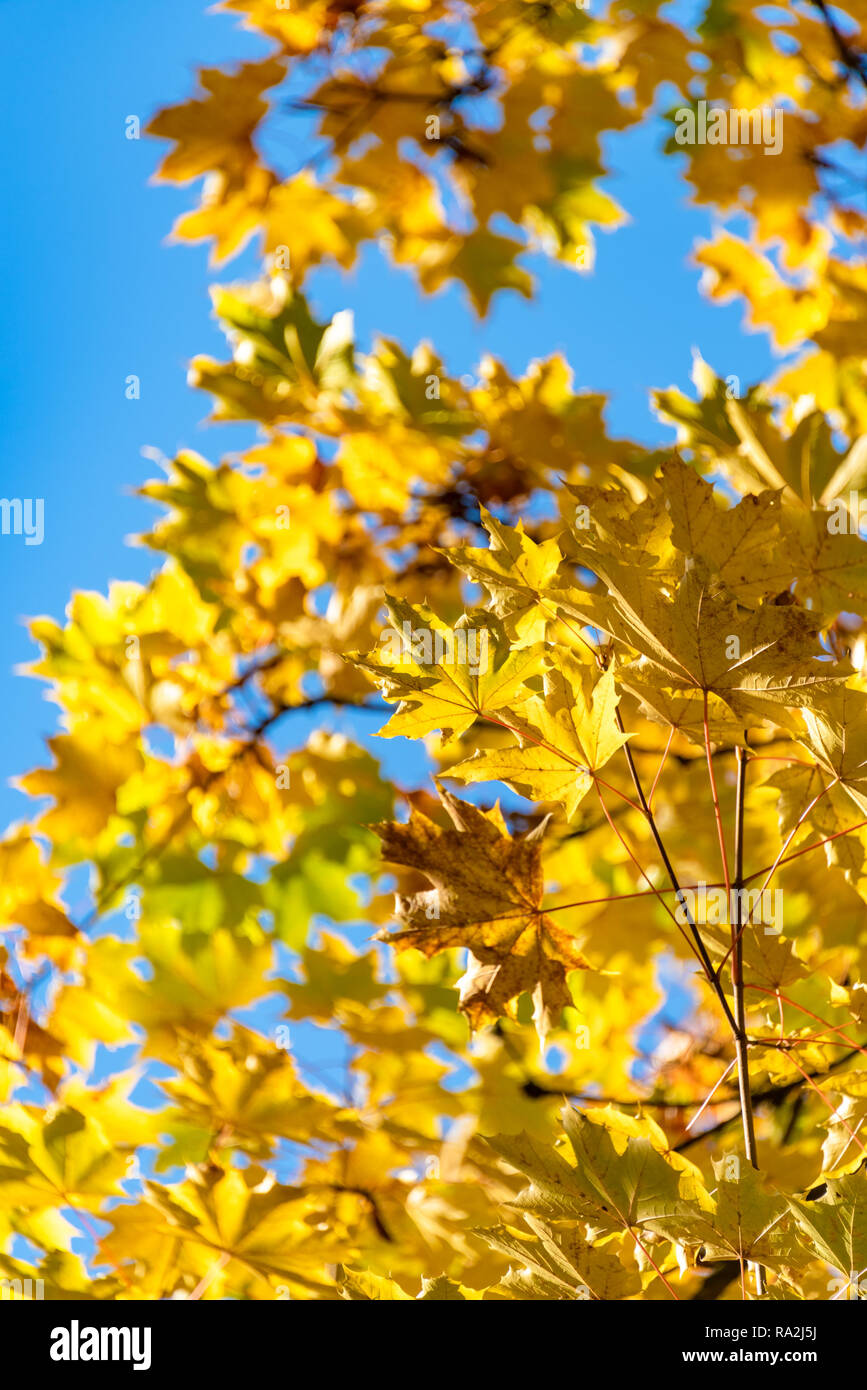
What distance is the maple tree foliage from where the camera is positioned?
20.3 inches

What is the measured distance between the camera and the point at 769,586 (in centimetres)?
54

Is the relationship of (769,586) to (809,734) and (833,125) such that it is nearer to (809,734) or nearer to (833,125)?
(809,734)

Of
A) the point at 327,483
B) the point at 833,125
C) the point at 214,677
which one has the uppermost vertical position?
the point at 833,125

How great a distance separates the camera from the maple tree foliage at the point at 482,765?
1.69 feet

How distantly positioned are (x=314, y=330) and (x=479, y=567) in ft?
3.28

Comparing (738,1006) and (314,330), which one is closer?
(738,1006)

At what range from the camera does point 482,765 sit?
0.53m

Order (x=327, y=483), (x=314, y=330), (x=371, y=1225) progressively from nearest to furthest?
(x=371, y=1225) < (x=314, y=330) < (x=327, y=483)

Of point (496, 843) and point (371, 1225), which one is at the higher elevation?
point (496, 843)
